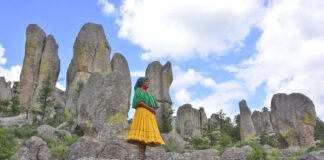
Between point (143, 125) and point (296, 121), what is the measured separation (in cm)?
1044

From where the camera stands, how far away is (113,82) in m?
15.0

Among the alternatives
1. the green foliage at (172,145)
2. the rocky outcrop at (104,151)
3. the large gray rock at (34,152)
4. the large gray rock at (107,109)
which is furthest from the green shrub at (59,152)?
the green foliage at (172,145)

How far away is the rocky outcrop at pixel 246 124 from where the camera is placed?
3198cm

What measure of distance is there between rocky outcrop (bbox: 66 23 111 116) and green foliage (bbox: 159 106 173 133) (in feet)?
24.0

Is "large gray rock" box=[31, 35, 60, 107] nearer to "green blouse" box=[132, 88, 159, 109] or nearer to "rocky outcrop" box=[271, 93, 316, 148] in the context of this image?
"rocky outcrop" box=[271, 93, 316, 148]

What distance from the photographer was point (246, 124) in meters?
32.8

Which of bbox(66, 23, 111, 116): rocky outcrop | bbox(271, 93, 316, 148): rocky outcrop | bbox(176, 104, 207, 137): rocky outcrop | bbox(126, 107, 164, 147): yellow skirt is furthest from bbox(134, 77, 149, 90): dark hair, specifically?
bbox(176, 104, 207, 137): rocky outcrop

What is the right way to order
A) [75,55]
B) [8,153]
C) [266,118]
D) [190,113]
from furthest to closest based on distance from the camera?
[266,118] < [190,113] < [75,55] < [8,153]

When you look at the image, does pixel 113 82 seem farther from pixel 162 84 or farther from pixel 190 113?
pixel 190 113

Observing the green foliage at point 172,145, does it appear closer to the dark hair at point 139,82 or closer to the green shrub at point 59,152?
the green shrub at point 59,152

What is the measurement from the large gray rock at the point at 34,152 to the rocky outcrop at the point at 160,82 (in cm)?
1453

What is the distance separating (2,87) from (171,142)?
3901cm

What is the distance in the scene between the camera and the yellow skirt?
7.68 metres

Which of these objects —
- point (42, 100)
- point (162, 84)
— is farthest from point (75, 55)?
point (162, 84)
